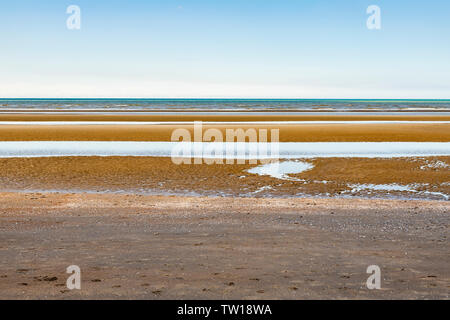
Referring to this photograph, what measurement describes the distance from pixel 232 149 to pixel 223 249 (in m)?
16.5

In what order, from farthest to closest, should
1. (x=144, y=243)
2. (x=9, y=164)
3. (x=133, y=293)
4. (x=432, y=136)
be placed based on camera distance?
(x=432, y=136) < (x=9, y=164) < (x=144, y=243) < (x=133, y=293)

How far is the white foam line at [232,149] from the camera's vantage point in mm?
22141

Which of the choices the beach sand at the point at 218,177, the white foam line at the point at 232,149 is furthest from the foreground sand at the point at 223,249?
the white foam line at the point at 232,149

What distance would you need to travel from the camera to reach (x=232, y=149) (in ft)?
79.3

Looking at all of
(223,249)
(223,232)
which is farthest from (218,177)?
(223,249)

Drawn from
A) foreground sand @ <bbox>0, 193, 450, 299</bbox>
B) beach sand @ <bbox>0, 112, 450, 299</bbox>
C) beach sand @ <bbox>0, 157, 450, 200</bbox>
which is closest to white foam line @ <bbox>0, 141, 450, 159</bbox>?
beach sand @ <bbox>0, 157, 450, 200</bbox>

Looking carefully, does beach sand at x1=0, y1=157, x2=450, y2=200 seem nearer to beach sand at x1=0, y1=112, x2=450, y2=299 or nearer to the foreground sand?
beach sand at x1=0, y1=112, x2=450, y2=299

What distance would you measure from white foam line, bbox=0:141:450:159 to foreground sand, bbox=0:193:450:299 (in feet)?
32.9

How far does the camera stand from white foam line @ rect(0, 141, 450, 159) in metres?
22.1

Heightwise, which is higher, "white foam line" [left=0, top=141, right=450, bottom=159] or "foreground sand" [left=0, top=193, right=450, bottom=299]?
"white foam line" [left=0, top=141, right=450, bottom=159]
